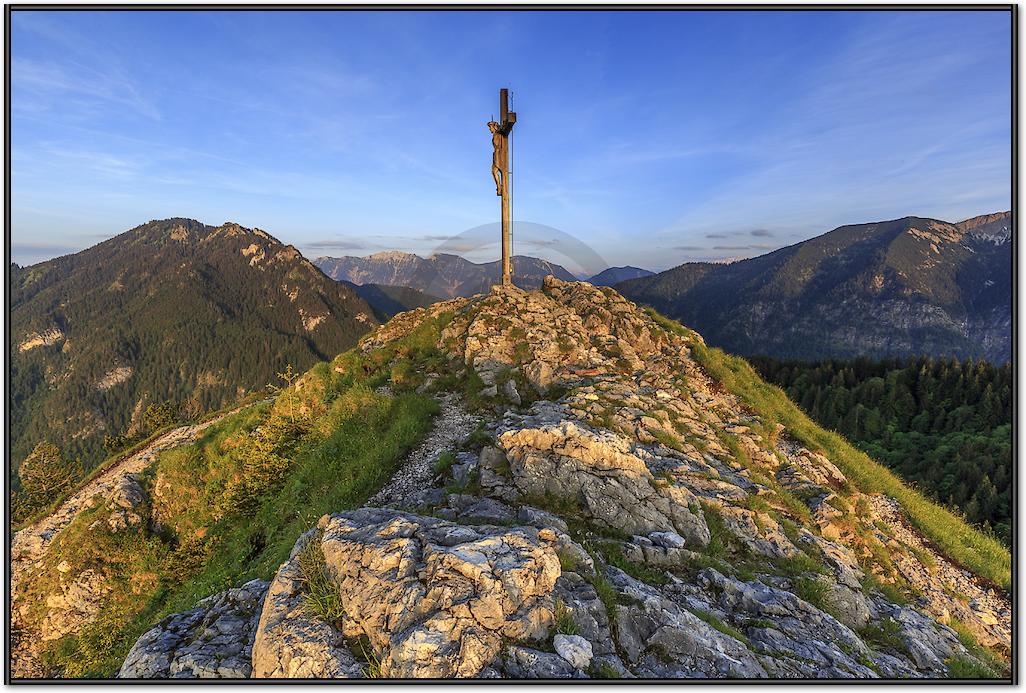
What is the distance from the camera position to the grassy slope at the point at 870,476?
13.9 m

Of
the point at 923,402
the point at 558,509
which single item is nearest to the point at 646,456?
the point at 558,509

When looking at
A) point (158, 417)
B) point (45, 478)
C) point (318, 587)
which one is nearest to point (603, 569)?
point (318, 587)

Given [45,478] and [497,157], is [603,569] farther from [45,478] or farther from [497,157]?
[45,478]

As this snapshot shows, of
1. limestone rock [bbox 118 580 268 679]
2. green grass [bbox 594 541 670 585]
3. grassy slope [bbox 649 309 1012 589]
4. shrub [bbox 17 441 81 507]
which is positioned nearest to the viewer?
limestone rock [bbox 118 580 268 679]

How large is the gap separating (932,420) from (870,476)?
3355 cm

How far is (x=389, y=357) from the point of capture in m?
25.2

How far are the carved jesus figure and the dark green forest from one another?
91.3 ft

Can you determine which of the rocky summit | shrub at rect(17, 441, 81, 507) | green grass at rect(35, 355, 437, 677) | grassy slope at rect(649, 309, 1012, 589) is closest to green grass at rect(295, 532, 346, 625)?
the rocky summit

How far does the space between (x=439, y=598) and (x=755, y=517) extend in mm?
9022

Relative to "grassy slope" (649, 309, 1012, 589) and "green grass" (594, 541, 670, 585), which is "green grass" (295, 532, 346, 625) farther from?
"grassy slope" (649, 309, 1012, 589)

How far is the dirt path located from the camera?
17.4 m

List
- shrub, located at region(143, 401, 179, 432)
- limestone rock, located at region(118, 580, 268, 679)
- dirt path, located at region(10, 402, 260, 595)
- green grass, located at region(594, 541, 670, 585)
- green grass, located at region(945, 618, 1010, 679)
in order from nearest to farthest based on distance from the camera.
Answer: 1. limestone rock, located at region(118, 580, 268, 679)
2. green grass, located at region(945, 618, 1010, 679)
3. green grass, located at region(594, 541, 670, 585)
4. dirt path, located at region(10, 402, 260, 595)
5. shrub, located at region(143, 401, 179, 432)

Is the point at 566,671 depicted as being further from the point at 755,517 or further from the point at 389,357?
the point at 389,357

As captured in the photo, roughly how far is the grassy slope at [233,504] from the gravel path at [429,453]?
17.3 inches
